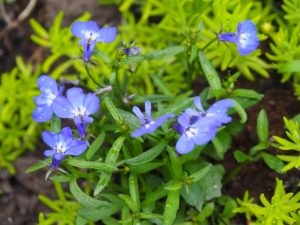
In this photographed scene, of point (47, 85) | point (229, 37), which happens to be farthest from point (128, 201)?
point (229, 37)

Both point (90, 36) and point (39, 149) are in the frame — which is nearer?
point (90, 36)

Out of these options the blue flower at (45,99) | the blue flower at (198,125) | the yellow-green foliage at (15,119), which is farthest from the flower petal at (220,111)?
the yellow-green foliage at (15,119)

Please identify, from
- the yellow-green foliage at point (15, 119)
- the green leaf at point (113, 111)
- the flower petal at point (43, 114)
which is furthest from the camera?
the yellow-green foliage at point (15, 119)

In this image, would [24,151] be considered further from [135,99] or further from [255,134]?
[255,134]

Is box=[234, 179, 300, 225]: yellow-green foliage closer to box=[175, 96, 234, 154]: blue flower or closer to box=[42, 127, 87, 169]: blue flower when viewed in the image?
box=[175, 96, 234, 154]: blue flower

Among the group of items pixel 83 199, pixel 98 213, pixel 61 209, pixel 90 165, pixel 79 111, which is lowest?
pixel 61 209

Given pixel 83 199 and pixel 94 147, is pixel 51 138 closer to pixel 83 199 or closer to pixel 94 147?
pixel 94 147

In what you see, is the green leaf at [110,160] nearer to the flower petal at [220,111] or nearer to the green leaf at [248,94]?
the flower petal at [220,111]
